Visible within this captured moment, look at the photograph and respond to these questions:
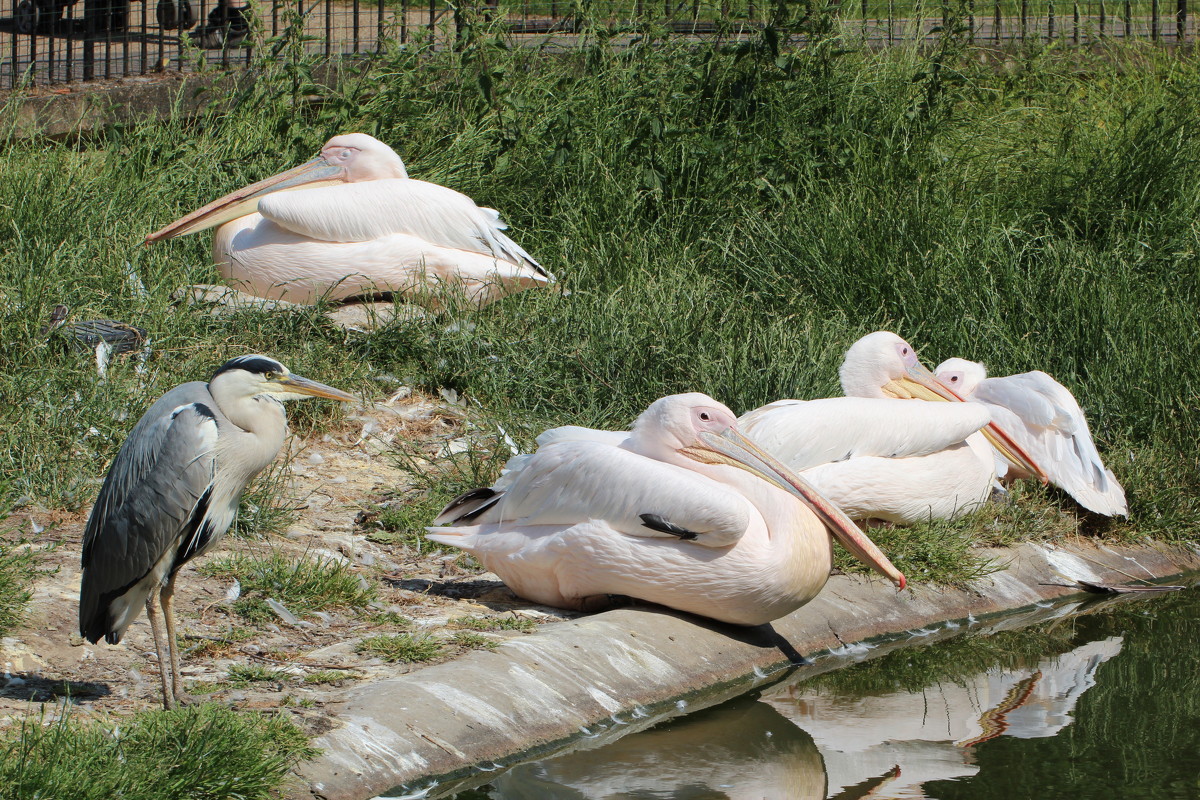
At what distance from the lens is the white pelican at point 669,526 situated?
387cm

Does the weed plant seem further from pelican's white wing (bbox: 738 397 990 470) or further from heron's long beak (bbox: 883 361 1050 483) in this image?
pelican's white wing (bbox: 738 397 990 470)

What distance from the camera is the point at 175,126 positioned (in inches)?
311

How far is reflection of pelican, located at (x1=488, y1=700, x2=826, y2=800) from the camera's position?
312cm

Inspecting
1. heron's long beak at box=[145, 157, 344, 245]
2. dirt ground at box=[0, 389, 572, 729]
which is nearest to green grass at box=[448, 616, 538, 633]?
dirt ground at box=[0, 389, 572, 729]

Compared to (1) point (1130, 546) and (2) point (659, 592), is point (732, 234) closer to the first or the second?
(1) point (1130, 546)

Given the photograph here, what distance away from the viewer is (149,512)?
318 cm

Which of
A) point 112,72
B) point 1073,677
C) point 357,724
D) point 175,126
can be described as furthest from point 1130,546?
point 112,72

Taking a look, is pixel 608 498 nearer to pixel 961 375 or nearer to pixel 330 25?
pixel 961 375

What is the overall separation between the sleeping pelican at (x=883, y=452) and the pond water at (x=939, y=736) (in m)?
0.63

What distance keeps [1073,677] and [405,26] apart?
6380mm

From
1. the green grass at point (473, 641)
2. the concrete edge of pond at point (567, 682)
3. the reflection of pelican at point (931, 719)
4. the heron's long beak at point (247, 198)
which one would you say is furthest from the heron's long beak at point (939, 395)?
the heron's long beak at point (247, 198)

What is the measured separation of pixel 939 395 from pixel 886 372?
0.83 ft

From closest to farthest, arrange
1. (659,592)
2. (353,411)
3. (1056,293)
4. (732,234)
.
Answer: (659,592)
(353,411)
(1056,293)
(732,234)

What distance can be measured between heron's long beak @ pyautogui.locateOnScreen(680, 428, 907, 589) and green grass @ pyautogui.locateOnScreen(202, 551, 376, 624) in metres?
1.08
